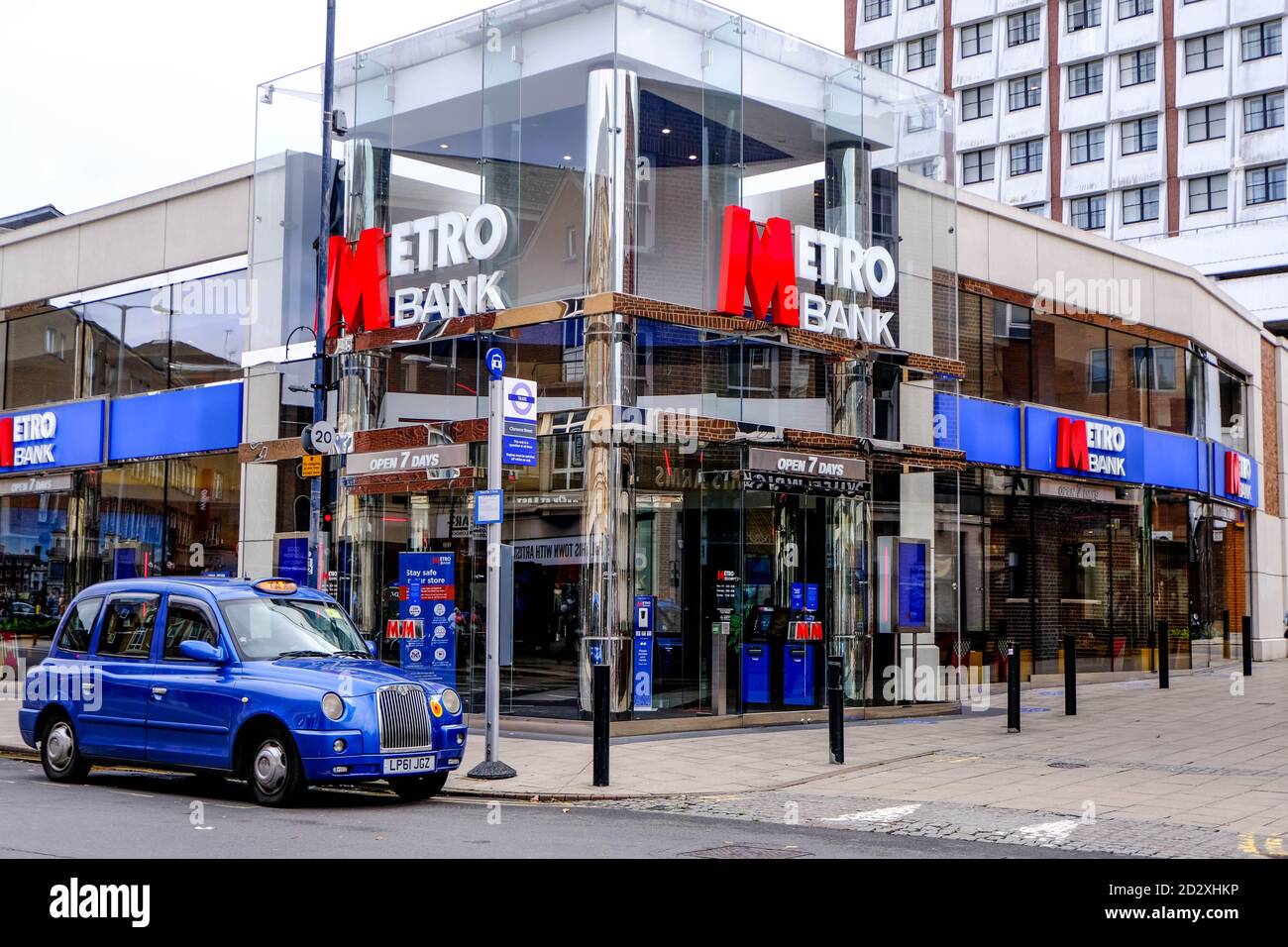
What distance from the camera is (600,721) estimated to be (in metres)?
13.4

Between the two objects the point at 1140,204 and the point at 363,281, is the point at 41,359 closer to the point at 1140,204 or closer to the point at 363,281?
the point at 363,281

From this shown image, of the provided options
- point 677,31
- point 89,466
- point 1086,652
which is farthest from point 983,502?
point 89,466

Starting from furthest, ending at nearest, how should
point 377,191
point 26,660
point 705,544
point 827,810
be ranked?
1. point 26,660
2. point 377,191
3. point 705,544
4. point 827,810

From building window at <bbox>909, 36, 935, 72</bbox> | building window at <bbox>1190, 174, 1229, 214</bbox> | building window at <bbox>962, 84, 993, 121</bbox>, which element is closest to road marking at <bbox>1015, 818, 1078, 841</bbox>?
building window at <bbox>1190, 174, 1229, 214</bbox>

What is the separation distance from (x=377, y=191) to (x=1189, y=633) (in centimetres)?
1988

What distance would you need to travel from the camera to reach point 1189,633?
31125 millimetres

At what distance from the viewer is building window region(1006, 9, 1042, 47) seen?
218 feet

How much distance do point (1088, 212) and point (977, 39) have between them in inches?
407

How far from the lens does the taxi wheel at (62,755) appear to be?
44.0ft

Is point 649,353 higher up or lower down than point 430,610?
higher up

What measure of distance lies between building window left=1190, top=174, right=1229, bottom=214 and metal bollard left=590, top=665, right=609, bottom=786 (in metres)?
54.6

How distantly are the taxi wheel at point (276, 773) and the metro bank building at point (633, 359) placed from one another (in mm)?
3860

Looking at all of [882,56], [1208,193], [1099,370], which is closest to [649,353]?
[1099,370]
